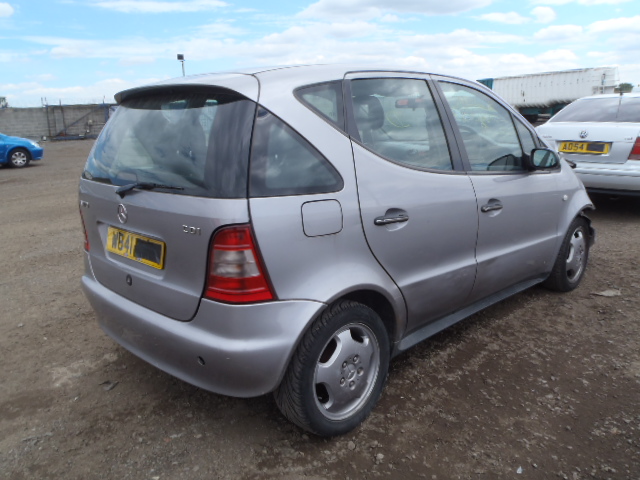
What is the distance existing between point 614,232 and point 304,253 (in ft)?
17.0

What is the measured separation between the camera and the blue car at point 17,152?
586 inches

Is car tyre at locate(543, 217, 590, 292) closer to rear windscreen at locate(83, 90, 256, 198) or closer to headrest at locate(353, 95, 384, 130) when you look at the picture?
headrest at locate(353, 95, 384, 130)

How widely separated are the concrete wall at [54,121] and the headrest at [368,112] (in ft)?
98.5

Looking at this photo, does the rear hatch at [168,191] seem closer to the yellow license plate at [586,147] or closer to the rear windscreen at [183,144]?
the rear windscreen at [183,144]

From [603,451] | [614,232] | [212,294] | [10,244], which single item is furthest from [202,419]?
[614,232]

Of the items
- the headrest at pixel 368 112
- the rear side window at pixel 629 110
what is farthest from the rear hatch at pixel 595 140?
the headrest at pixel 368 112

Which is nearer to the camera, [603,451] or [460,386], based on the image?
[603,451]

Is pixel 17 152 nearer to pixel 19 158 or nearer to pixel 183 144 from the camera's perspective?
pixel 19 158

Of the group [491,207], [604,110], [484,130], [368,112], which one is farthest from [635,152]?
[368,112]

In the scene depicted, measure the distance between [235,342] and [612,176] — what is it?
5.65 metres

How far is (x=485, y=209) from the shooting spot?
3.02 m

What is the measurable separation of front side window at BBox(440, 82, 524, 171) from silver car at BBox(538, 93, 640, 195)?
2894 millimetres

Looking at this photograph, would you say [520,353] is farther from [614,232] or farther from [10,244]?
[10,244]

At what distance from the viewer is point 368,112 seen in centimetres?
255
